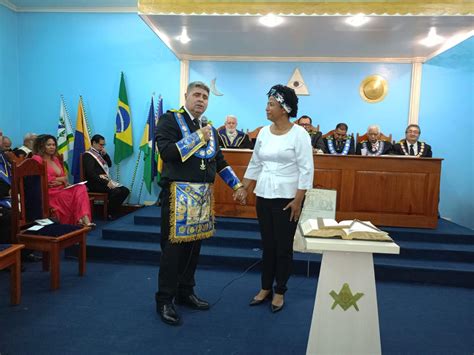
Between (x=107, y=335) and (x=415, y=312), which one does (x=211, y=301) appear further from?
(x=415, y=312)

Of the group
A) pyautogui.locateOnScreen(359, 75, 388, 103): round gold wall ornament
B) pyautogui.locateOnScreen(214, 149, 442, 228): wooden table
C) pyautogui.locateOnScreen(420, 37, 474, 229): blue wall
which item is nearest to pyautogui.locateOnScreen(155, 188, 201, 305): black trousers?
pyautogui.locateOnScreen(214, 149, 442, 228): wooden table

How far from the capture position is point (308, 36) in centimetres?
498

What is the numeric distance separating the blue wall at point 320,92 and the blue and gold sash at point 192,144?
393 cm

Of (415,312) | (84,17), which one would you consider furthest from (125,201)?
(415,312)

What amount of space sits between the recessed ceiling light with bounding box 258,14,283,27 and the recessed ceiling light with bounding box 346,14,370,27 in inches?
33.5

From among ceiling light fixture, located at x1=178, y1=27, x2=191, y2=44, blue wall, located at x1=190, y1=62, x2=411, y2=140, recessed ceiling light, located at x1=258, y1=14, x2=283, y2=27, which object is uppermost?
recessed ceiling light, located at x1=258, y1=14, x2=283, y2=27

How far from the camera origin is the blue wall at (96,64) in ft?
19.7

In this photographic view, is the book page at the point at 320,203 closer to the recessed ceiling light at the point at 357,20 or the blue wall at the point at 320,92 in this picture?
the recessed ceiling light at the point at 357,20

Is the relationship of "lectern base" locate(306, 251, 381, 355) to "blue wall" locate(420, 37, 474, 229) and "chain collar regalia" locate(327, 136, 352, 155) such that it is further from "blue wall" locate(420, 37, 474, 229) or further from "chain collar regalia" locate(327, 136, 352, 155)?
"blue wall" locate(420, 37, 474, 229)

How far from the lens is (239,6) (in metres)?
4.23

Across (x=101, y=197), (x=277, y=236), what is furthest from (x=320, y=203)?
(x=101, y=197)

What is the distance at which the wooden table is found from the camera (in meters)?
4.04

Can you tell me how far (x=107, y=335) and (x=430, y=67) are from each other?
6.08 m

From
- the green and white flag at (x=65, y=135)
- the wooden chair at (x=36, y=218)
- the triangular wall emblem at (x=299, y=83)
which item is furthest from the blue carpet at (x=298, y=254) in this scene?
the triangular wall emblem at (x=299, y=83)
